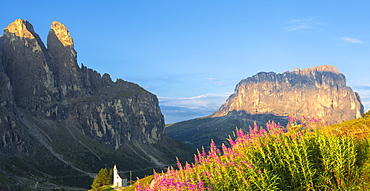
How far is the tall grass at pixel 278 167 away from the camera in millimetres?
24062

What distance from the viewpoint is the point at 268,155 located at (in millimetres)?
25641

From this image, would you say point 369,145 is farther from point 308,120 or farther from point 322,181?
point 322,181

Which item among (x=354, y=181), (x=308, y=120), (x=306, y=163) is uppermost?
(x=308, y=120)

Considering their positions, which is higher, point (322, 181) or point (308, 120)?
point (308, 120)

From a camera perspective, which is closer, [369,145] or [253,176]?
[253,176]

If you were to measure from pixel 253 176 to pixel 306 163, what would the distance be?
4356mm

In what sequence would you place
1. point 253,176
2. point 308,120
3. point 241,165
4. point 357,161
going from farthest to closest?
point 308,120, point 357,161, point 241,165, point 253,176

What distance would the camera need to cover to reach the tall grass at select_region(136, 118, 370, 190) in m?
24.1

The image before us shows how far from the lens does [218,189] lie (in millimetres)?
23984

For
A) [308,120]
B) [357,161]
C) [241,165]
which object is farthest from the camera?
[308,120]

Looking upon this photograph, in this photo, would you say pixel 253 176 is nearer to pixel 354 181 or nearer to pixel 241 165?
pixel 241 165

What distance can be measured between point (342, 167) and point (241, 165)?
768 centimetres

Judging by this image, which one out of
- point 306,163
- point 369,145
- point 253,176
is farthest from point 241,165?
point 369,145

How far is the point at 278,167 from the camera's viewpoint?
25500 mm
